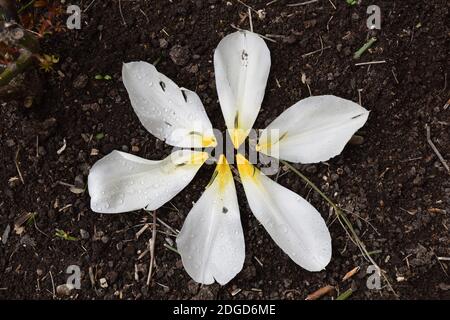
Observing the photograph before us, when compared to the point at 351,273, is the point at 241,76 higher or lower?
higher

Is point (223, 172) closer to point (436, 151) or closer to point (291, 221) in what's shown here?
point (291, 221)

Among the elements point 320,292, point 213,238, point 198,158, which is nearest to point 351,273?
point 320,292

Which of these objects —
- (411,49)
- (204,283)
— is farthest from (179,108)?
(411,49)

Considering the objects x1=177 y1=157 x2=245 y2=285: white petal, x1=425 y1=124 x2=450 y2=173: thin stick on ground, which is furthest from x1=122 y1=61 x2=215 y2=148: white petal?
x1=425 y1=124 x2=450 y2=173: thin stick on ground

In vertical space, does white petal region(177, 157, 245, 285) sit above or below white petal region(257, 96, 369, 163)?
below

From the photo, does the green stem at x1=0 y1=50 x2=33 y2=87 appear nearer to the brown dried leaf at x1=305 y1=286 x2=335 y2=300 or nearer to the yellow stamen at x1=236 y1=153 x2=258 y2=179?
the yellow stamen at x1=236 y1=153 x2=258 y2=179

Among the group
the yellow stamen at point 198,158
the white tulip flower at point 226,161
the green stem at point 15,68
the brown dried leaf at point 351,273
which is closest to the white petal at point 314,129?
the white tulip flower at point 226,161
